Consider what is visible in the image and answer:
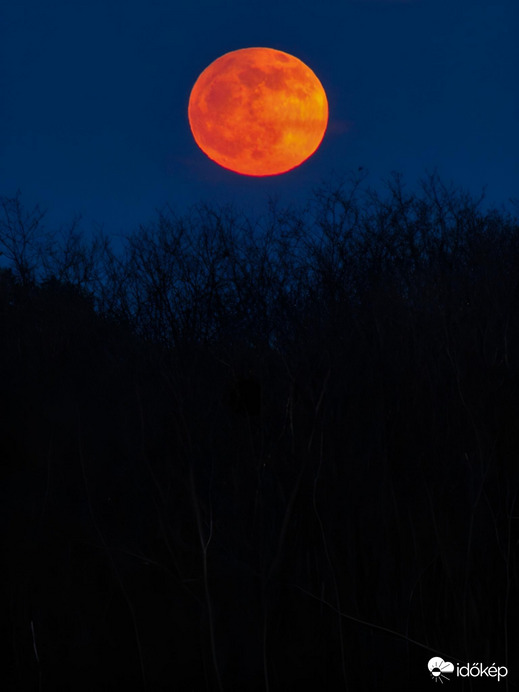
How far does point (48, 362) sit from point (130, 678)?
7730mm

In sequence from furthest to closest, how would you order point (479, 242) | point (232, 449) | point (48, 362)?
point (479, 242) → point (48, 362) → point (232, 449)

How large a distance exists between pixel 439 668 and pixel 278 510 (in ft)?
10.2

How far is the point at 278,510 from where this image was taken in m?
11.8

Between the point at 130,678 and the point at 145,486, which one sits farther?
the point at 145,486

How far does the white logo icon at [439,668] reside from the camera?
10.0 metres

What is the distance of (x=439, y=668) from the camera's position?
10.0 meters

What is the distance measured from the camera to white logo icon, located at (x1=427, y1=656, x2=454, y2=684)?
10000 millimetres

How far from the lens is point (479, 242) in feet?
82.2

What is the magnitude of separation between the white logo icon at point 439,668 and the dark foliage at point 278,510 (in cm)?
20

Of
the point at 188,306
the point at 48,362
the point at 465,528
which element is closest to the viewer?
the point at 465,528

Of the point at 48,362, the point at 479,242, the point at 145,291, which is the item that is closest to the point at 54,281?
the point at 145,291

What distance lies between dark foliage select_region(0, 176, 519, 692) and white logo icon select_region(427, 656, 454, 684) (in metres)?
0.20

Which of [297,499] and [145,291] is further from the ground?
[145,291]

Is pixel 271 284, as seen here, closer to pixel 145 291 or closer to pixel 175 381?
pixel 145 291
